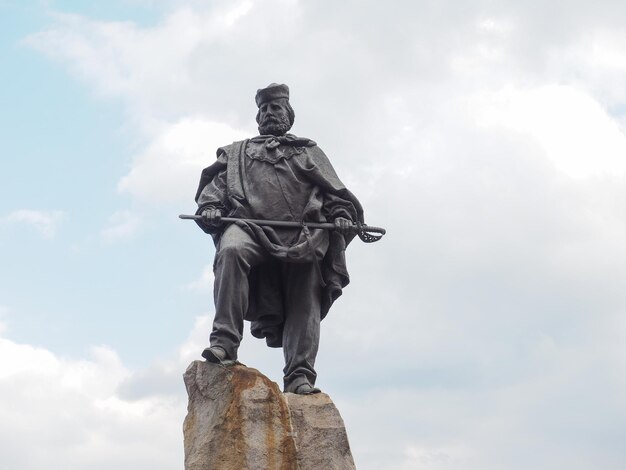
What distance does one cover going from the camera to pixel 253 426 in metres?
9.88

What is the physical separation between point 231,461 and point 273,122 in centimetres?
383

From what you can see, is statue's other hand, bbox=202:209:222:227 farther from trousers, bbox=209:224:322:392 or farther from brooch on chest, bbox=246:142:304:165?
brooch on chest, bbox=246:142:304:165

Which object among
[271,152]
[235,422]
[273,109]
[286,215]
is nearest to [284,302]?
[286,215]

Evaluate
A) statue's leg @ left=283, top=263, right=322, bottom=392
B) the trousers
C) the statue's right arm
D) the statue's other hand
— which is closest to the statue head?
the statue's right arm

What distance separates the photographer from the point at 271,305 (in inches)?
446

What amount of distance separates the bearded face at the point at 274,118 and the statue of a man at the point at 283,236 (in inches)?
3.5

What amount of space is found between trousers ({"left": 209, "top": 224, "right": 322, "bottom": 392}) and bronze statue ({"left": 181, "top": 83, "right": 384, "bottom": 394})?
0.03 ft

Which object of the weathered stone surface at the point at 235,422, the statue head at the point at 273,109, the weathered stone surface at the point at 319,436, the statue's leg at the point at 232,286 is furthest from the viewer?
the statue head at the point at 273,109

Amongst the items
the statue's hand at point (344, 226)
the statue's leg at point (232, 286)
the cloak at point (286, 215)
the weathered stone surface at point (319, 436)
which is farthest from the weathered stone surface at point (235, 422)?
the statue's hand at point (344, 226)

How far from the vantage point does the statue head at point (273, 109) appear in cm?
1183

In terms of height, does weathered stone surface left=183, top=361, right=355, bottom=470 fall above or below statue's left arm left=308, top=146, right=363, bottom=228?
below

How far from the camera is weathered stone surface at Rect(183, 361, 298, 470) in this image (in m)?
9.76

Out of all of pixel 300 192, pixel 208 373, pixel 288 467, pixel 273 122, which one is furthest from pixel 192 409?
pixel 273 122

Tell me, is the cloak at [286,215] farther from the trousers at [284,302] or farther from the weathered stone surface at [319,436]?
the weathered stone surface at [319,436]
